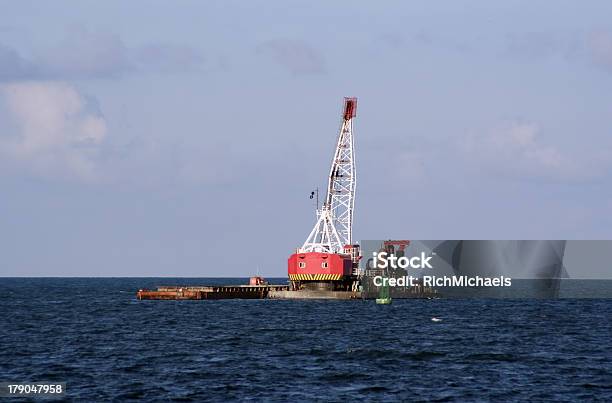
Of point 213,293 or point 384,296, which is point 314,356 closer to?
point 384,296

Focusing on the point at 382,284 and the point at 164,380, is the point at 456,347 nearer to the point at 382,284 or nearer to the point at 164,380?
the point at 164,380

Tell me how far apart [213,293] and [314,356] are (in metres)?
97.9

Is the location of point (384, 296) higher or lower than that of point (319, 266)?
lower

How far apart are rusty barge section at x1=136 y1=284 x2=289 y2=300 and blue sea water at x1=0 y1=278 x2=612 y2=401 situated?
42810 millimetres

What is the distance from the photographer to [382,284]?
153 m

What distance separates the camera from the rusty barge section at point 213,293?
170000mm

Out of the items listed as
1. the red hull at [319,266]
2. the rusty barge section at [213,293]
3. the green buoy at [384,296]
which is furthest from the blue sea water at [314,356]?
the rusty barge section at [213,293]

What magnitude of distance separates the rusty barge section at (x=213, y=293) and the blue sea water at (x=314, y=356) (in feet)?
140

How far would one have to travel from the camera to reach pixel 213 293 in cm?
17088

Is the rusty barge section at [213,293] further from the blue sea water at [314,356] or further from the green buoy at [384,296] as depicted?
the blue sea water at [314,356]

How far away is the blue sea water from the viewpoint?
57812 mm

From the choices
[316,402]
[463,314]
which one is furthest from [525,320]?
[316,402]

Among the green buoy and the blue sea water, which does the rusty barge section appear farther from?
the blue sea water

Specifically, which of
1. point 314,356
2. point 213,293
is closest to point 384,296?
point 213,293
